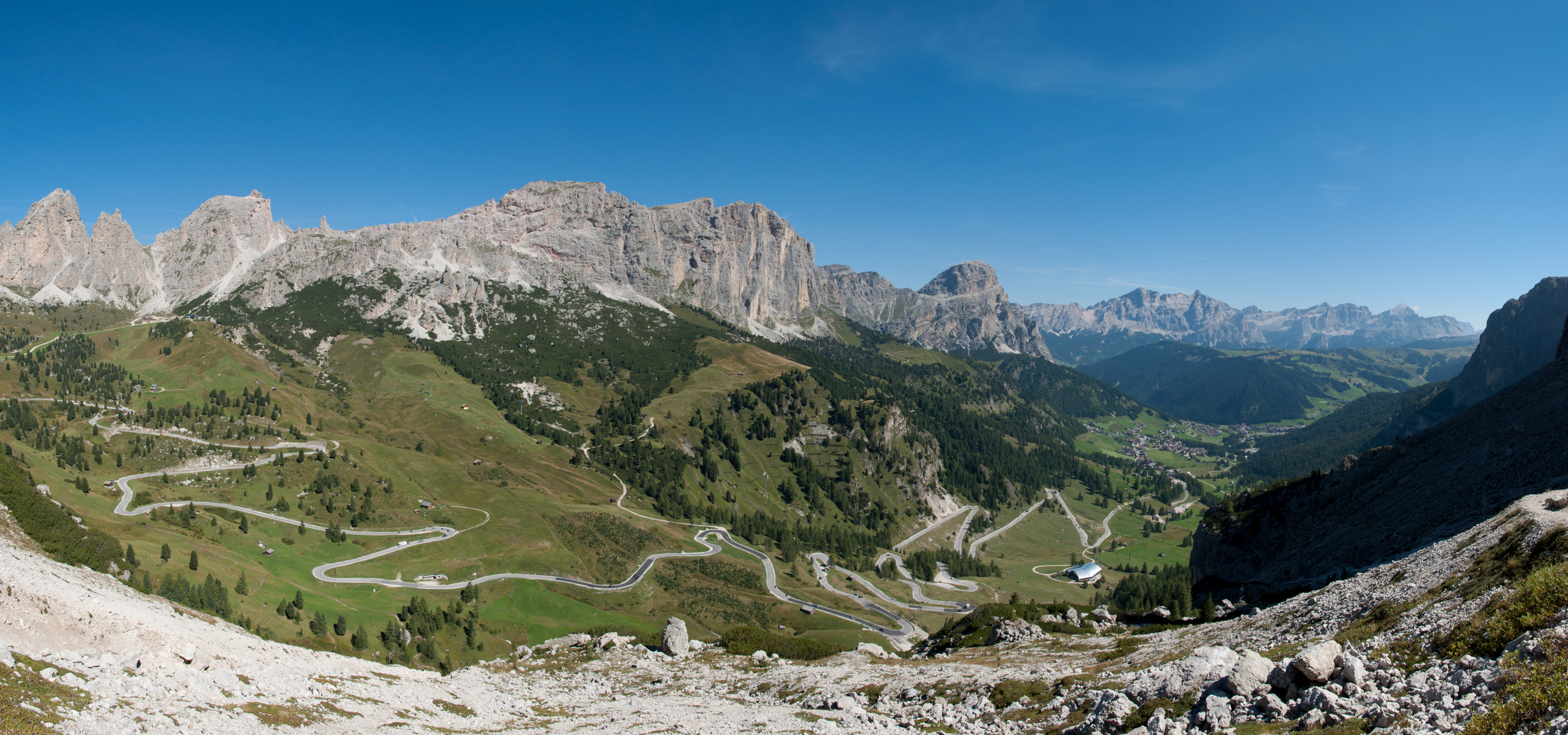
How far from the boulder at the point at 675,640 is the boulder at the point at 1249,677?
Result: 76.7 m

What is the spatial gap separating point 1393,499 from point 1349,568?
17878 millimetres

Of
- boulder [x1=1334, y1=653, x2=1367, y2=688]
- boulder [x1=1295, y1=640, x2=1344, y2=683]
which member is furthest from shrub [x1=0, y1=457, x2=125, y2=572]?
boulder [x1=1334, y1=653, x2=1367, y2=688]

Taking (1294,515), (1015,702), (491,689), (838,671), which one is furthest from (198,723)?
(1294,515)

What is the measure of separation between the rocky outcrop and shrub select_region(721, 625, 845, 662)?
5686 cm

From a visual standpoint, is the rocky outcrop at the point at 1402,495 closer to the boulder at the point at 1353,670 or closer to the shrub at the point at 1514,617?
the shrub at the point at 1514,617

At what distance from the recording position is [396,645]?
106938mm

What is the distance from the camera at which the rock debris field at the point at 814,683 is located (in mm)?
25406

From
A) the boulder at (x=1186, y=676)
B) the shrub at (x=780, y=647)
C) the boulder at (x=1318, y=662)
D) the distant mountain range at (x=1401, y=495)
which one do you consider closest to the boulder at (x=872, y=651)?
the shrub at (x=780, y=647)

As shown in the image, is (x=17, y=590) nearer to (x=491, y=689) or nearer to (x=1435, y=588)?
(x=491, y=689)

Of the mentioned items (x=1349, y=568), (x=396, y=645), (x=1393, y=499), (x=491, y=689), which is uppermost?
(x=1393, y=499)

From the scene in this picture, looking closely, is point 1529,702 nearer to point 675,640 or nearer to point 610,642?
point 675,640

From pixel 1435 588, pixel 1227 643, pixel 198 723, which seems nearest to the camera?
pixel 198 723

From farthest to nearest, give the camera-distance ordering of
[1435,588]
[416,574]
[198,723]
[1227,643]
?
[416,574], [1227,643], [1435,588], [198,723]

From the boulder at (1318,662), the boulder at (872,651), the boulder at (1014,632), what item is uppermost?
the boulder at (1318,662)
